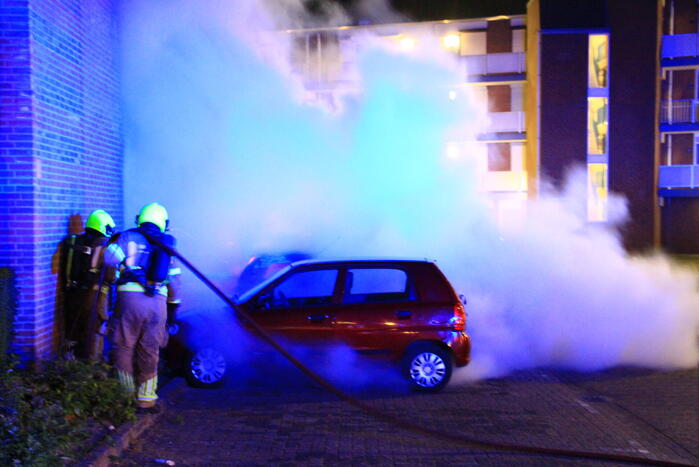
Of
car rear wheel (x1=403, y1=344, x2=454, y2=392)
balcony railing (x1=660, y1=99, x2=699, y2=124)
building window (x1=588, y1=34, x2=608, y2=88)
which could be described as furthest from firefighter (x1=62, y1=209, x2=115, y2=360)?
balcony railing (x1=660, y1=99, x2=699, y2=124)

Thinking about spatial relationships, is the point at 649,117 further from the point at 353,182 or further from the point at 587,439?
the point at 587,439


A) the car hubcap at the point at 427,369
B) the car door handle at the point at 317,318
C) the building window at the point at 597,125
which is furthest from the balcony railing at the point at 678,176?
the car door handle at the point at 317,318

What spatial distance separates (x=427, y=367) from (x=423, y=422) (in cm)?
121

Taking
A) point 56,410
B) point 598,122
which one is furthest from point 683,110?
point 56,410

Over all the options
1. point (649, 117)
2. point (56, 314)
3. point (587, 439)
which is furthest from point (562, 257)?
point (649, 117)

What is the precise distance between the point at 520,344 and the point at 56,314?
245 inches

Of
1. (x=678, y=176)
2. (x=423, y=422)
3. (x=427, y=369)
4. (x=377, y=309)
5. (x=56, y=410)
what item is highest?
(x=678, y=176)

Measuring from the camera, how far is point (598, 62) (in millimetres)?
25406

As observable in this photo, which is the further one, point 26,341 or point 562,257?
point 562,257

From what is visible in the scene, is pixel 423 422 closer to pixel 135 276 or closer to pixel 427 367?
pixel 427 367

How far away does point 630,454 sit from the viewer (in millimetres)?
5367

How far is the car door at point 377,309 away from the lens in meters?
7.30

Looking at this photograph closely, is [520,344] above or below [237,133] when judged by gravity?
below

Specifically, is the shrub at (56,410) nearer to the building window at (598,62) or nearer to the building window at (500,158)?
the building window at (500,158)
